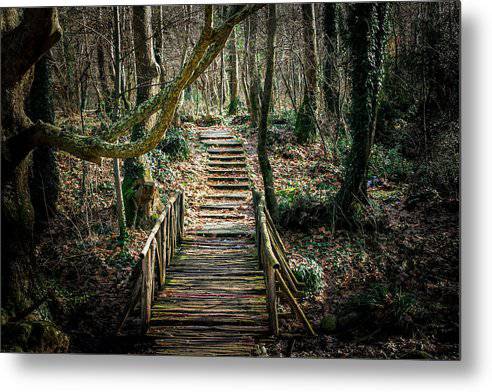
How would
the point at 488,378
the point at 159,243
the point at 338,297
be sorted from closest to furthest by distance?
1. the point at 488,378
2. the point at 338,297
3. the point at 159,243

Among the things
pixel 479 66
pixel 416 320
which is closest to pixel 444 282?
pixel 416 320

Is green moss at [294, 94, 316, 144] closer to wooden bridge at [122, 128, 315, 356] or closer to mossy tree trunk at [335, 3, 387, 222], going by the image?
mossy tree trunk at [335, 3, 387, 222]

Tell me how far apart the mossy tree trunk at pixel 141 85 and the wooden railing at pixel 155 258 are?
22 centimetres

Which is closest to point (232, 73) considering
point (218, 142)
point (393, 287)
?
point (218, 142)

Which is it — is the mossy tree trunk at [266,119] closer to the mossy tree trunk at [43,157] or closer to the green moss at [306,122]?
the green moss at [306,122]

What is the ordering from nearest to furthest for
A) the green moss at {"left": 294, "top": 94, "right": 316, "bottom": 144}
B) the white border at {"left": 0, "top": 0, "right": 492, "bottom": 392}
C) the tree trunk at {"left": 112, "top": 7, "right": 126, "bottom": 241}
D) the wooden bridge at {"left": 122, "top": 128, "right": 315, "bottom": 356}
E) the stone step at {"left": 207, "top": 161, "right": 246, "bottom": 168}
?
the white border at {"left": 0, "top": 0, "right": 492, "bottom": 392}, the wooden bridge at {"left": 122, "top": 128, "right": 315, "bottom": 356}, the tree trunk at {"left": 112, "top": 7, "right": 126, "bottom": 241}, the green moss at {"left": 294, "top": 94, "right": 316, "bottom": 144}, the stone step at {"left": 207, "top": 161, "right": 246, "bottom": 168}

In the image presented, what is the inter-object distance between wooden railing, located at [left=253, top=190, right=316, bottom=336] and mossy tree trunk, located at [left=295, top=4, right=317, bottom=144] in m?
0.69

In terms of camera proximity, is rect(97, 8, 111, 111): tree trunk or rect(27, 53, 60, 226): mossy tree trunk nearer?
rect(27, 53, 60, 226): mossy tree trunk

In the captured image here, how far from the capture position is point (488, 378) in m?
3.51

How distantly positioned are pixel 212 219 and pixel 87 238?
1.12 m

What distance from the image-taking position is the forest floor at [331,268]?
3.61 metres

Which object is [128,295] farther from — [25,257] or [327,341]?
[327,341]

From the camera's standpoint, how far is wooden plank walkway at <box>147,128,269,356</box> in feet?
12.3

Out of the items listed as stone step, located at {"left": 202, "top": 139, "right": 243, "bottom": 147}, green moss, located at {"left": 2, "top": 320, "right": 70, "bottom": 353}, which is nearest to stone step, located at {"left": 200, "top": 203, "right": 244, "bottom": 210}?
stone step, located at {"left": 202, "top": 139, "right": 243, "bottom": 147}
